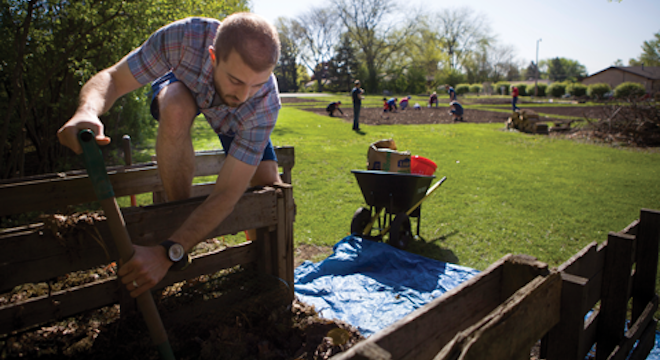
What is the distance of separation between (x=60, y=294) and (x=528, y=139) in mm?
14765

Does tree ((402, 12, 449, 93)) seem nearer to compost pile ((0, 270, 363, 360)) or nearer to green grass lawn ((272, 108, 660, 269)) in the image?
green grass lawn ((272, 108, 660, 269))

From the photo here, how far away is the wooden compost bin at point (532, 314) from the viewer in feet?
3.65

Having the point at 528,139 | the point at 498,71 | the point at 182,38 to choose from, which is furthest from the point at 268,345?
the point at 498,71

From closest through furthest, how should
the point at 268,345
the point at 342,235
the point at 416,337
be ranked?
the point at 416,337, the point at 268,345, the point at 342,235

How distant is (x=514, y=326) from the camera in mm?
1266

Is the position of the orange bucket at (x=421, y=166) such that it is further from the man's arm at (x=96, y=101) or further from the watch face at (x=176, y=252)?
the watch face at (x=176, y=252)

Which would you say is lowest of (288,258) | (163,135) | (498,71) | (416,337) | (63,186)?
(288,258)

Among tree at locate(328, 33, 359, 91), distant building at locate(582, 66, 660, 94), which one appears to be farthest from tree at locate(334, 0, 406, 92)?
distant building at locate(582, 66, 660, 94)

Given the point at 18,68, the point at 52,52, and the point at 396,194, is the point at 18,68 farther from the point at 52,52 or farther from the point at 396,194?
the point at 396,194

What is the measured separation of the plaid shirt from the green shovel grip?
2.26ft

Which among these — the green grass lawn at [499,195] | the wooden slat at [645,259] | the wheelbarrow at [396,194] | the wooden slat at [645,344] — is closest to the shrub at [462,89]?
the green grass lawn at [499,195]

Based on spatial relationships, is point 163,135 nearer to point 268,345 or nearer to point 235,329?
point 235,329

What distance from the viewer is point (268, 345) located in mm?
2139

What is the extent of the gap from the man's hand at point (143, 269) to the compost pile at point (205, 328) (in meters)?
0.29
